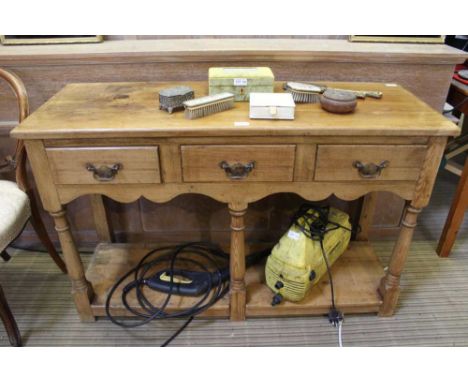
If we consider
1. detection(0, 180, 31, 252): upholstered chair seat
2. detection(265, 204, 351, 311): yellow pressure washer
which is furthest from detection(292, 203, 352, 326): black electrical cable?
detection(0, 180, 31, 252): upholstered chair seat

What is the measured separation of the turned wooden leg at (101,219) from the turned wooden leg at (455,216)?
5.14 feet

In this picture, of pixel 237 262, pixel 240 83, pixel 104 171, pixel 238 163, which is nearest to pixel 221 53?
pixel 240 83

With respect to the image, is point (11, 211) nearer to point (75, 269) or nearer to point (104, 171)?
point (75, 269)

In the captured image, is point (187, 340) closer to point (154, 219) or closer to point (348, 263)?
point (154, 219)

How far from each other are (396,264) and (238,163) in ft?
2.33

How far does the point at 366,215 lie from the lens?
161 cm

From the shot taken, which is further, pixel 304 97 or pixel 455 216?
pixel 455 216

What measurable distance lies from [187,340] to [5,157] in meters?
A: 1.07

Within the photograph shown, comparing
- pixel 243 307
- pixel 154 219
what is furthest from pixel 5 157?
pixel 243 307

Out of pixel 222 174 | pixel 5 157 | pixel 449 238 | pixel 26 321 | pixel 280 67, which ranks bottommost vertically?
pixel 26 321

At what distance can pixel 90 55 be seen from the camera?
4.29ft

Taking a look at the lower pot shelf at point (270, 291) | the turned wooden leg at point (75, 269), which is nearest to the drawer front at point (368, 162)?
the lower pot shelf at point (270, 291)

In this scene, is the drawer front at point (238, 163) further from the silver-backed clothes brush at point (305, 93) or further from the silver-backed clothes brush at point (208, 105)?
the silver-backed clothes brush at point (305, 93)

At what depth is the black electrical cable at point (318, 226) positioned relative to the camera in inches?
51.2
